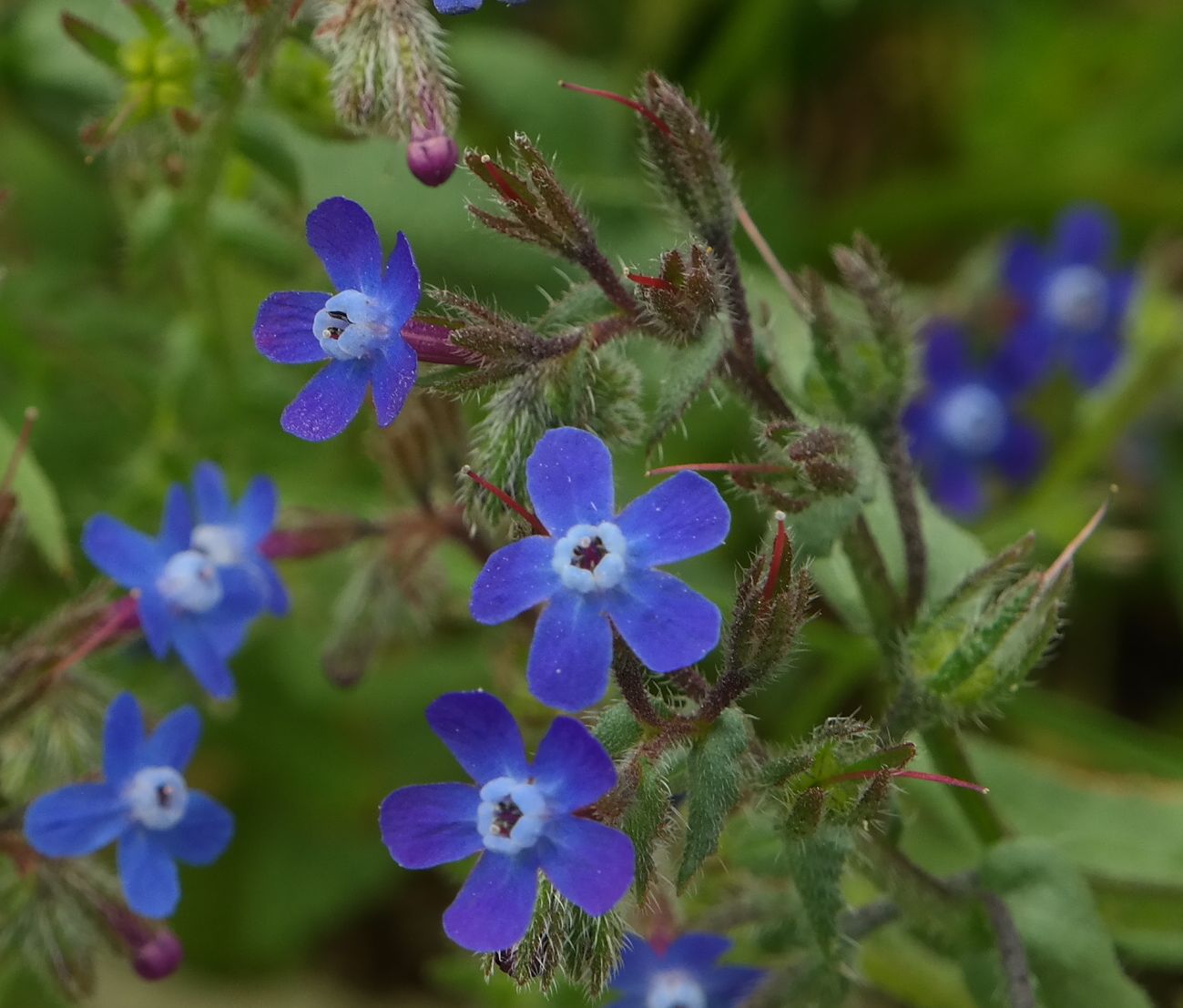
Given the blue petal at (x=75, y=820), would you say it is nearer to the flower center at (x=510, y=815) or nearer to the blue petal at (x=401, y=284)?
the flower center at (x=510, y=815)

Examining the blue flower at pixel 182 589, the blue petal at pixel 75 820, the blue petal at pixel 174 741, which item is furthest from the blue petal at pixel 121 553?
the blue petal at pixel 75 820

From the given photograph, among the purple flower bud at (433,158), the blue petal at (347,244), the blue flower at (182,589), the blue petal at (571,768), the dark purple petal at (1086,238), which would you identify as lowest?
the blue flower at (182,589)

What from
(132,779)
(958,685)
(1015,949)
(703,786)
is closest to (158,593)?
(132,779)

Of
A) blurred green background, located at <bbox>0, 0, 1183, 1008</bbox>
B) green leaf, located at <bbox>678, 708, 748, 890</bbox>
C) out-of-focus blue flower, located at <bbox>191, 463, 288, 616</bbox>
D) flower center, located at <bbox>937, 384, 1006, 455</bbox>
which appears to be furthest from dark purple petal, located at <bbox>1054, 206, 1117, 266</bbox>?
green leaf, located at <bbox>678, 708, 748, 890</bbox>

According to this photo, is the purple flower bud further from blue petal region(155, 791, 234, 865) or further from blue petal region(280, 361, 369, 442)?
blue petal region(155, 791, 234, 865)

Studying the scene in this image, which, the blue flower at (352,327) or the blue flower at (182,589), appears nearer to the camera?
the blue flower at (352,327)

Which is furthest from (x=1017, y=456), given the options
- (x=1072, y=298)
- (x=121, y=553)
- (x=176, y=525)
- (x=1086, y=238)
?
(x=121, y=553)
